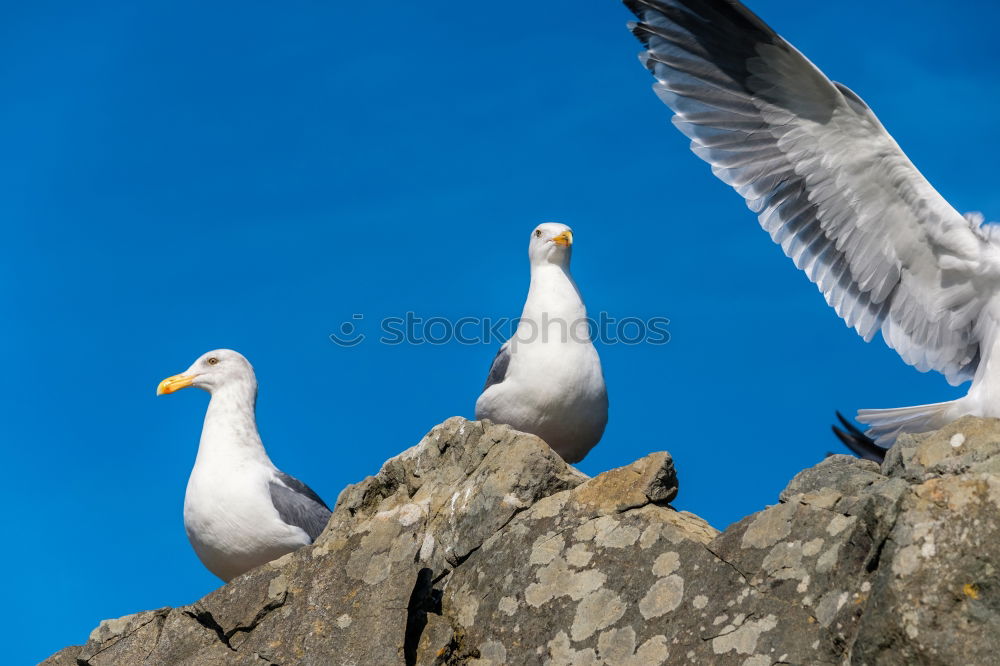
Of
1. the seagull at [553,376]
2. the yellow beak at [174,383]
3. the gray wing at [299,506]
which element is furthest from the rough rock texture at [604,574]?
the yellow beak at [174,383]

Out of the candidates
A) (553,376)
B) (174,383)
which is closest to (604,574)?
(553,376)

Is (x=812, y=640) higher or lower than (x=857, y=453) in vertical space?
lower

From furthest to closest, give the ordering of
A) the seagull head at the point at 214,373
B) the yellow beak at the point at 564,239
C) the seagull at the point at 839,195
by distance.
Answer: the seagull head at the point at 214,373, the yellow beak at the point at 564,239, the seagull at the point at 839,195

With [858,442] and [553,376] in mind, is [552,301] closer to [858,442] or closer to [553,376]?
[553,376]

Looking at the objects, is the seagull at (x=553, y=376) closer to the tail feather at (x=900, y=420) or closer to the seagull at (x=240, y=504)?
the seagull at (x=240, y=504)

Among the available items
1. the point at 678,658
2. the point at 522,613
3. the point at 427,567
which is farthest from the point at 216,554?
the point at 678,658

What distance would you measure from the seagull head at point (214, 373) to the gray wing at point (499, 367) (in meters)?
1.78

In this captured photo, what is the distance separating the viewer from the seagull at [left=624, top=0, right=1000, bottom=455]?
26.0ft

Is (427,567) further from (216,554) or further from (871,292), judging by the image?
(871,292)

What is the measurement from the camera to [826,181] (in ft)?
27.5

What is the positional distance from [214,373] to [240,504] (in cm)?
135

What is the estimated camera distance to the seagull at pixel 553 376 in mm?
7723

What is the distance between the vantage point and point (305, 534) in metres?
7.55

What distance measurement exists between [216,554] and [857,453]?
14.3 feet
